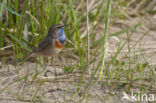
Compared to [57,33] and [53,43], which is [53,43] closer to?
[53,43]

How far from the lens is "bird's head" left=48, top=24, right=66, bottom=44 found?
13.4 feet

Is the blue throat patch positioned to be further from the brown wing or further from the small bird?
the brown wing

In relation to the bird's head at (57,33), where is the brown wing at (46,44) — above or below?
below

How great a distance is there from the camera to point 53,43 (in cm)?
408

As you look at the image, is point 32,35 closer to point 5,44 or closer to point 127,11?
point 5,44

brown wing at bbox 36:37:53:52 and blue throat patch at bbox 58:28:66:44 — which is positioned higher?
blue throat patch at bbox 58:28:66:44

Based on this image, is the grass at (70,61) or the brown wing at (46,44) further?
the brown wing at (46,44)

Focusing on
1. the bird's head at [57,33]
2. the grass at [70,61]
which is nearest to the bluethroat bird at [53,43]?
the bird's head at [57,33]

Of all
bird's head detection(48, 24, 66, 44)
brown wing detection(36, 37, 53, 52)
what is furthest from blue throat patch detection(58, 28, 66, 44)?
brown wing detection(36, 37, 53, 52)

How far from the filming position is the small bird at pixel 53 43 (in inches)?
160

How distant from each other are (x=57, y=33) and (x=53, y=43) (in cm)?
15

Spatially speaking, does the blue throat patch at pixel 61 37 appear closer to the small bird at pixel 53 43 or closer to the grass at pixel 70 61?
the small bird at pixel 53 43

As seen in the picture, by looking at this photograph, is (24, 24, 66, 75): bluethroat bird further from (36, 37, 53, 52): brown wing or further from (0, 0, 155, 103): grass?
(0, 0, 155, 103): grass

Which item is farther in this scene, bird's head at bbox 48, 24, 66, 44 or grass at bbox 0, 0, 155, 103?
bird's head at bbox 48, 24, 66, 44
